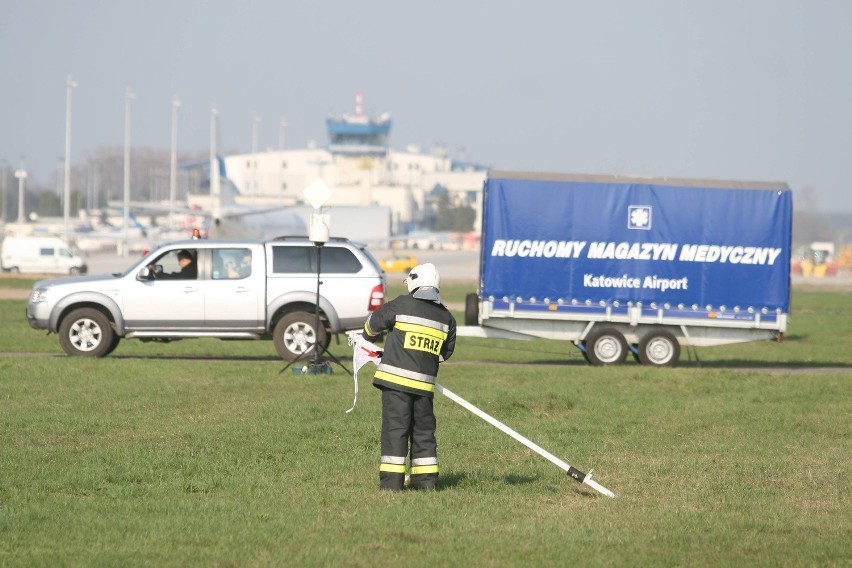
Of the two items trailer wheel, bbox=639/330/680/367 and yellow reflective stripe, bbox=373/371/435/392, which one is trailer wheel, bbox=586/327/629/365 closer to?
trailer wheel, bbox=639/330/680/367

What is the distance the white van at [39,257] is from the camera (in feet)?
245

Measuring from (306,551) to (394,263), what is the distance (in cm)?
8504

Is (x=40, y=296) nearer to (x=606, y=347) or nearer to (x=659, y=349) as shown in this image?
(x=606, y=347)

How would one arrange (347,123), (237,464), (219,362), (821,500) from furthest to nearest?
(347,123)
(219,362)
(237,464)
(821,500)

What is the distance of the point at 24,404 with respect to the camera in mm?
15305

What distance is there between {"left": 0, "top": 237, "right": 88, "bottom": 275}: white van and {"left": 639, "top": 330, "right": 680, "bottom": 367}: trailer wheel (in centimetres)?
Result: 5530

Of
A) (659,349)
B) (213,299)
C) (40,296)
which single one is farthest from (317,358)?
(659,349)

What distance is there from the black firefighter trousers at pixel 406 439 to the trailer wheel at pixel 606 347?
13.0m

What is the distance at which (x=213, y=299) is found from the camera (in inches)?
854

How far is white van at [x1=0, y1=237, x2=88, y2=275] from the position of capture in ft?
245

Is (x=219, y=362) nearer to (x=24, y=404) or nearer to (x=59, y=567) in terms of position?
(x=24, y=404)

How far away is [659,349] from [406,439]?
13.6 meters

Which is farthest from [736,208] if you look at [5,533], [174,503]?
[5,533]

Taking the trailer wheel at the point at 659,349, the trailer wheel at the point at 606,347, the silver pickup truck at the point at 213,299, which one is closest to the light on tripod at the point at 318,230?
the silver pickup truck at the point at 213,299
